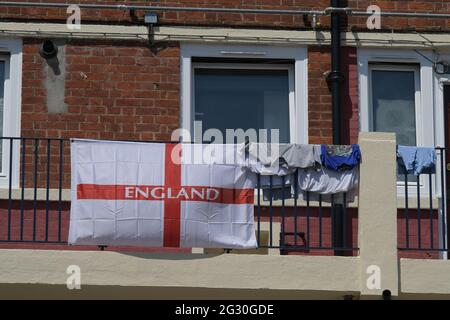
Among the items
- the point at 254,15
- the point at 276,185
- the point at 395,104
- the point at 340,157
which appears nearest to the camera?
the point at 340,157

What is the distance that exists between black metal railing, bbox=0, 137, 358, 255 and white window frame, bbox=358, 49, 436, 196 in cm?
119

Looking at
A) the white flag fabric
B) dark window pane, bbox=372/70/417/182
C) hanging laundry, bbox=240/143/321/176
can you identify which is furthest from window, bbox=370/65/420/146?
the white flag fabric

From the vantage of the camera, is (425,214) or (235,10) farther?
(235,10)

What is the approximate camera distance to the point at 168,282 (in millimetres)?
9406

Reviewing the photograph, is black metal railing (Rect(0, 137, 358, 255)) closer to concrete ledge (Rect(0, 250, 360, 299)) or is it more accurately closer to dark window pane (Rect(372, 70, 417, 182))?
concrete ledge (Rect(0, 250, 360, 299))

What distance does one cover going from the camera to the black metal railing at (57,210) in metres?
10.6

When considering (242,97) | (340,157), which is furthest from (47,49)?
(340,157)

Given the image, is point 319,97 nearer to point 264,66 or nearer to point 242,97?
point 264,66

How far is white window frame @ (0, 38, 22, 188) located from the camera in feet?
35.8

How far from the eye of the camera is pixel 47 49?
→ 1110cm

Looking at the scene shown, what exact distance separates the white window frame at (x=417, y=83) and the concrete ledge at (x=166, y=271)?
2.43m

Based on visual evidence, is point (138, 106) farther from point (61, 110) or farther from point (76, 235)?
point (76, 235)

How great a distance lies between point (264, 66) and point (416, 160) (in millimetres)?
2352

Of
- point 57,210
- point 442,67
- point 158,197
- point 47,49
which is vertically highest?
point 47,49
